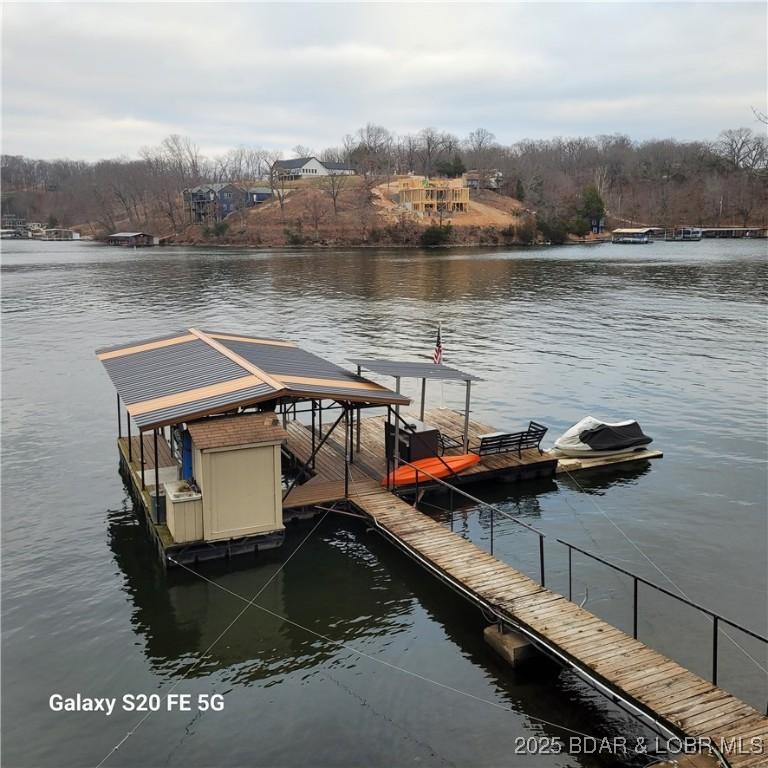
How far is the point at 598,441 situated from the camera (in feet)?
90.1

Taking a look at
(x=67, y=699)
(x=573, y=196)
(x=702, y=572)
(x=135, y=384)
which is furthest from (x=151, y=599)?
(x=573, y=196)

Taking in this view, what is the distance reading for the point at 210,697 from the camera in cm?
1413

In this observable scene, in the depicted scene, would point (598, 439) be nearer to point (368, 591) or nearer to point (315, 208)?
point (368, 591)

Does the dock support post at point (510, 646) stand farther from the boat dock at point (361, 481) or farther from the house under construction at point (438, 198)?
the house under construction at point (438, 198)

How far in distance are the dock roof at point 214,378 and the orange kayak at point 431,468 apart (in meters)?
2.29

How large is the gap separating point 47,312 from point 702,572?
6107 cm

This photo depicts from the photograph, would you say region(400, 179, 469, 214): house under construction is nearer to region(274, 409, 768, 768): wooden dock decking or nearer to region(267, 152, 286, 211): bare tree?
region(267, 152, 286, 211): bare tree

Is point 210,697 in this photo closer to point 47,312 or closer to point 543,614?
point 543,614

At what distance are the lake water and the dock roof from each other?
3.84 meters

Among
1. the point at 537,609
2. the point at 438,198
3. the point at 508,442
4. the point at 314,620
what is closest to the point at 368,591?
the point at 314,620

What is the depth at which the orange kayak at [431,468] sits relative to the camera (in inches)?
885

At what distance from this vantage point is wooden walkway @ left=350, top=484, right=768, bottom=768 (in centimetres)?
1194

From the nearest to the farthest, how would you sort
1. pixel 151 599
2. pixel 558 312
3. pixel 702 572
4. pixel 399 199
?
1. pixel 151 599
2. pixel 702 572
3. pixel 558 312
4. pixel 399 199

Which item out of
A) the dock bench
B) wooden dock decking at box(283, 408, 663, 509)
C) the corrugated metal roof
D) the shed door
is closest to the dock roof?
the corrugated metal roof
